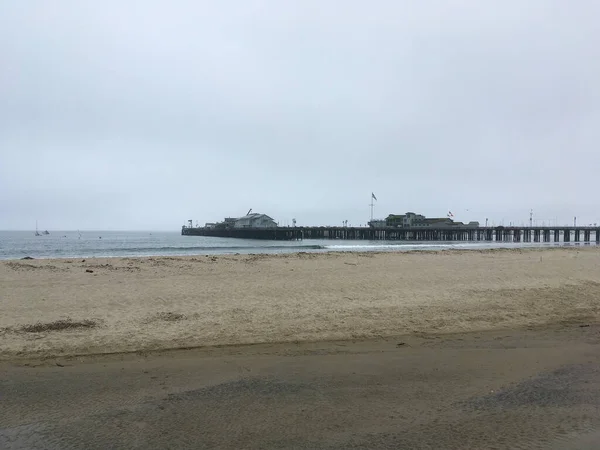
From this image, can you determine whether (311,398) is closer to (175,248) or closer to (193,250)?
(193,250)

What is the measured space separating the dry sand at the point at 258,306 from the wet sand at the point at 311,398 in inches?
34.2

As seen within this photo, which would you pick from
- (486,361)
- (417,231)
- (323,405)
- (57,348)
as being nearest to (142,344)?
(57,348)

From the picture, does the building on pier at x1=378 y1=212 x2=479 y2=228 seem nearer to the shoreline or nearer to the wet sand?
the shoreline

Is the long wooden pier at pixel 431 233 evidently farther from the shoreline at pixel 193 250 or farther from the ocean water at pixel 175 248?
the shoreline at pixel 193 250

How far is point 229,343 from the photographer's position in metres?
7.17

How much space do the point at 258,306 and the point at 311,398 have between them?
518cm

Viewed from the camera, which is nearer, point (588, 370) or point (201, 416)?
point (201, 416)

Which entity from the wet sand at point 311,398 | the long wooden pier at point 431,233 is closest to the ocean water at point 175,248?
the long wooden pier at point 431,233

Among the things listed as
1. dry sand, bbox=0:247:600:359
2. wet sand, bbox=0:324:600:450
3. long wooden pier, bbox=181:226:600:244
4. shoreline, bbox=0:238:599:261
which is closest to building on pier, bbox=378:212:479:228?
long wooden pier, bbox=181:226:600:244

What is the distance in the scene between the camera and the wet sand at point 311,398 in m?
3.88

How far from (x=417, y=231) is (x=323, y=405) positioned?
97.8 meters

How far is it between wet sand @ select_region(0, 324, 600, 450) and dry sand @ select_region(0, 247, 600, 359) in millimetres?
869

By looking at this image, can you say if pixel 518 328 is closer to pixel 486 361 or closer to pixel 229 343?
pixel 486 361

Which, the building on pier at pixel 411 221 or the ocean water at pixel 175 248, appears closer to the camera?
the ocean water at pixel 175 248
